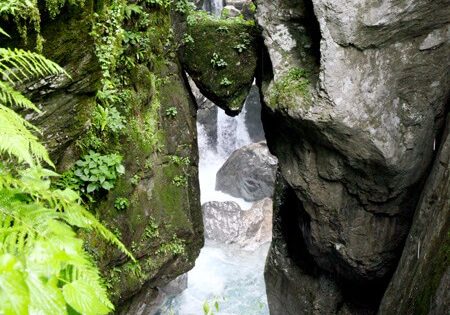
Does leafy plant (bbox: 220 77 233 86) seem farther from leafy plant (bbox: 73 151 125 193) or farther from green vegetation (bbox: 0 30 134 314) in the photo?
green vegetation (bbox: 0 30 134 314)

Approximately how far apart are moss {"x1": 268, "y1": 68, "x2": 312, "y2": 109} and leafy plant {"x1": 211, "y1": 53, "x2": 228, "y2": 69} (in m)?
1.57

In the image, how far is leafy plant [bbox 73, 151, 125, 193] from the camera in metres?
5.81

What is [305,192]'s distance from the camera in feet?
23.4

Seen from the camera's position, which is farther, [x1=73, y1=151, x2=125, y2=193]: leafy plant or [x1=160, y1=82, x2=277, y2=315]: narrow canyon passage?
[x1=160, y1=82, x2=277, y2=315]: narrow canyon passage

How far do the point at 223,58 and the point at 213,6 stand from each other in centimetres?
1409

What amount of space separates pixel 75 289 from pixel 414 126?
6.13m

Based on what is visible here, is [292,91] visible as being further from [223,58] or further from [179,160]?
[179,160]

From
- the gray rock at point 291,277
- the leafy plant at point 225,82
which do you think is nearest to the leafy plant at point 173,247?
the gray rock at point 291,277

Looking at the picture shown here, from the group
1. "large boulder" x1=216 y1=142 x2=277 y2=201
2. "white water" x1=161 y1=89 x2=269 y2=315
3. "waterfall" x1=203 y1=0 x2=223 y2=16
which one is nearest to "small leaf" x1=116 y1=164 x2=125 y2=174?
"white water" x1=161 y1=89 x2=269 y2=315

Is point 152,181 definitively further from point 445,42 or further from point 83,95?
point 445,42

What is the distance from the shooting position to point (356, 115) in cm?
609

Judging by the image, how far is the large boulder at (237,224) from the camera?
47.6 ft

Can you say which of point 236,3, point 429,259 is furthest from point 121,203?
point 236,3

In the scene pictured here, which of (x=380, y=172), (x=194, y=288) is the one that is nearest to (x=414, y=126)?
(x=380, y=172)
